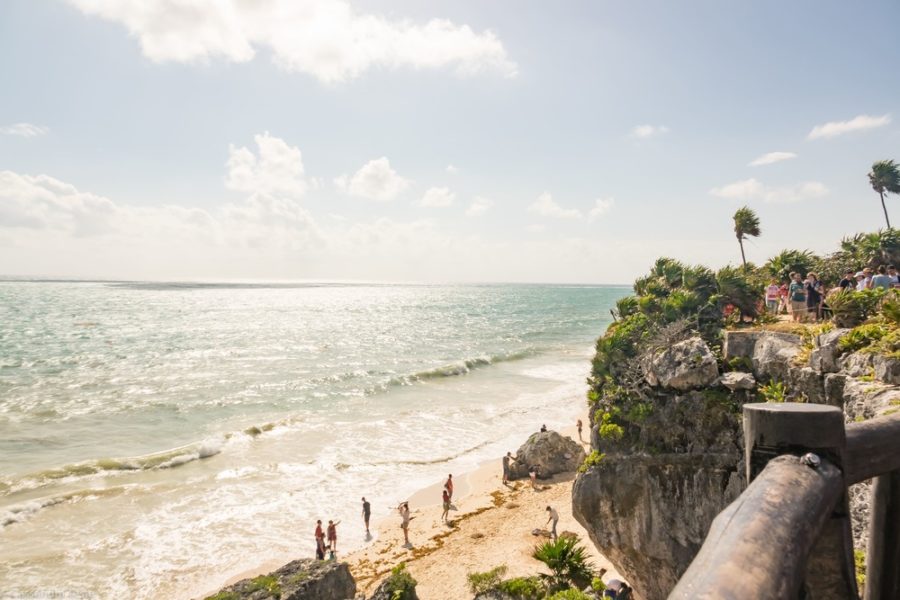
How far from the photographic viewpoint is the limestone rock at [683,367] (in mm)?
12664

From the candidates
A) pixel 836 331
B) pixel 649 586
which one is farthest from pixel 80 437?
pixel 836 331

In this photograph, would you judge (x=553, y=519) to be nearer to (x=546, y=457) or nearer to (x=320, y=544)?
(x=546, y=457)

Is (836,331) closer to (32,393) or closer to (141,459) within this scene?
(141,459)

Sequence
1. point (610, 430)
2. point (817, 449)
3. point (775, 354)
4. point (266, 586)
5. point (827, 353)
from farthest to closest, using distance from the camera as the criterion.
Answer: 1. point (266, 586)
2. point (610, 430)
3. point (775, 354)
4. point (827, 353)
5. point (817, 449)

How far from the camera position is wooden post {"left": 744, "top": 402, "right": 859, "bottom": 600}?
6.98 ft

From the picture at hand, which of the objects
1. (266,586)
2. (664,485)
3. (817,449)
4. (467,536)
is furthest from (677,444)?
(266,586)

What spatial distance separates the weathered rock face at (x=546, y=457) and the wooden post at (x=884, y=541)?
22819 mm

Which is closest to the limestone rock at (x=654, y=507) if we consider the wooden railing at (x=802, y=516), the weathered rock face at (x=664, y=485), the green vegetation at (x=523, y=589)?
the weathered rock face at (x=664, y=485)

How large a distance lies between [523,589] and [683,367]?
22.9 ft

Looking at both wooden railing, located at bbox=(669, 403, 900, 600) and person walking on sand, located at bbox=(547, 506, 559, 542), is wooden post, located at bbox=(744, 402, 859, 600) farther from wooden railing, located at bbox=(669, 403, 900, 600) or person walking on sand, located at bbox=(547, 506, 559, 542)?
person walking on sand, located at bbox=(547, 506, 559, 542)

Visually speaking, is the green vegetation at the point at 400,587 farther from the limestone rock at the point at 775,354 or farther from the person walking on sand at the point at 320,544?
the limestone rock at the point at 775,354

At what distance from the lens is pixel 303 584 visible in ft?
45.6

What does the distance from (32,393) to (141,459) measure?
910 inches

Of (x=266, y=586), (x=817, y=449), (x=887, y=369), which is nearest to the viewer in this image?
(x=817, y=449)
